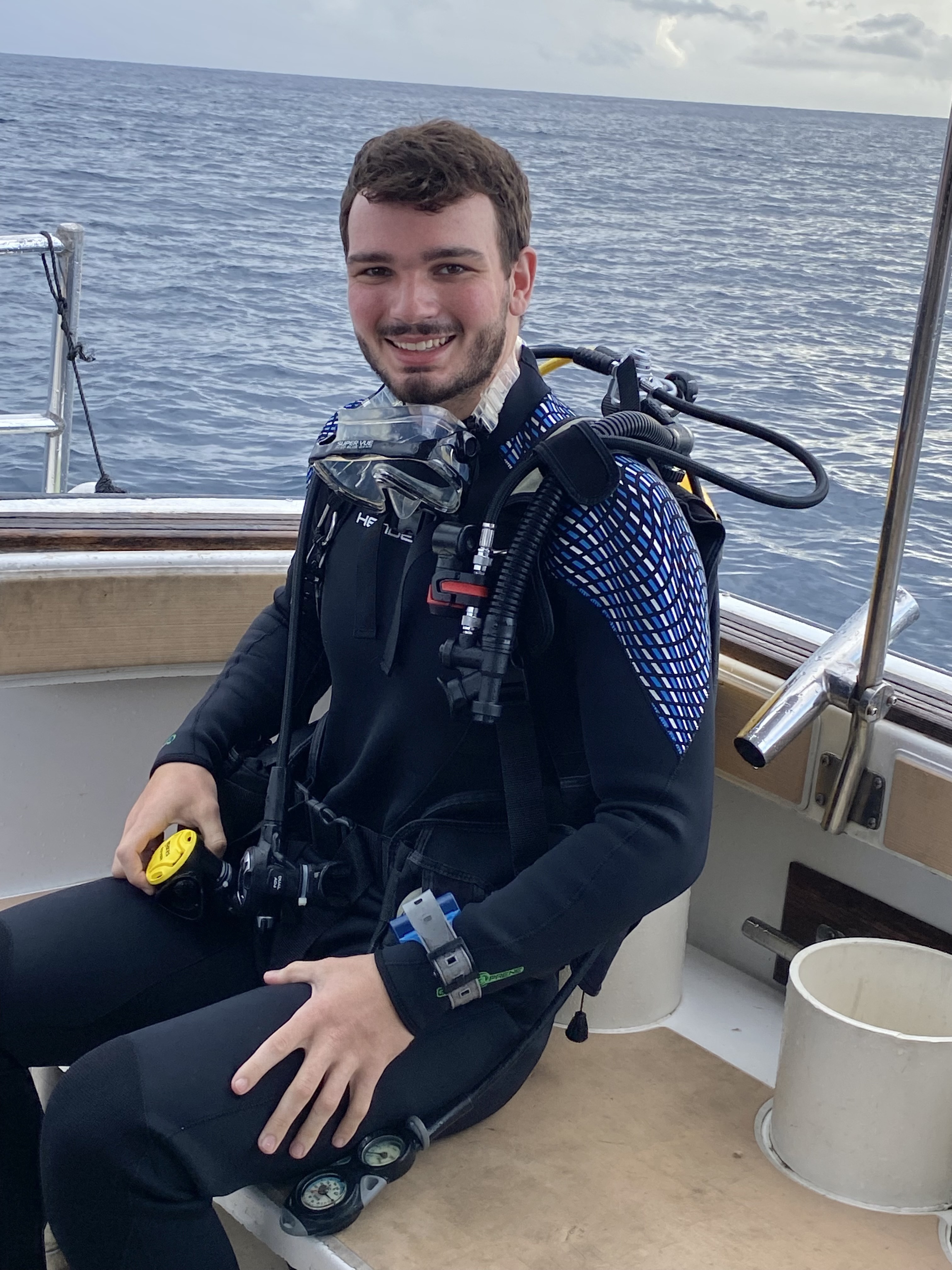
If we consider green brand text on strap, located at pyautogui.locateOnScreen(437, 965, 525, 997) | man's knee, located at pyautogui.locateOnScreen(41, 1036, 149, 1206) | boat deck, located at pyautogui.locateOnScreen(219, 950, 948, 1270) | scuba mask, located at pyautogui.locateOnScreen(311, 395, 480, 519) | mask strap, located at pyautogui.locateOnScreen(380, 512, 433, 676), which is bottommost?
boat deck, located at pyautogui.locateOnScreen(219, 950, 948, 1270)

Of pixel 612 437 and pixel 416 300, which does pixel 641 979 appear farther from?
pixel 416 300

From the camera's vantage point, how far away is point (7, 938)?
1307 mm

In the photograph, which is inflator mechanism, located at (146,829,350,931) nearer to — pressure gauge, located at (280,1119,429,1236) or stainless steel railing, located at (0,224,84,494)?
pressure gauge, located at (280,1119,429,1236)

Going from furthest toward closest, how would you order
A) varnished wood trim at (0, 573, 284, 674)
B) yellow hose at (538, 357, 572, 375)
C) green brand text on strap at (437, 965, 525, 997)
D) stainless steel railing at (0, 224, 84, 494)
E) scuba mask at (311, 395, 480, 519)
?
stainless steel railing at (0, 224, 84, 494)
varnished wood trim at (0, 573, 284, 674)
yellow hose at (538, 357, 572, 375)
scuba mask at (311, 395, 480, 519)
green brand text on strap at (437, 965, 525, 997)

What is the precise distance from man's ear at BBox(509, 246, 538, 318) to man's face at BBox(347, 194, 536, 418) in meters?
0.03

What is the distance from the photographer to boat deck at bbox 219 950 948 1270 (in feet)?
3.90

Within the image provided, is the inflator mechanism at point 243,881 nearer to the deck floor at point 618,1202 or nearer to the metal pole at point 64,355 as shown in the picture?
the deck floor at point 618,1202

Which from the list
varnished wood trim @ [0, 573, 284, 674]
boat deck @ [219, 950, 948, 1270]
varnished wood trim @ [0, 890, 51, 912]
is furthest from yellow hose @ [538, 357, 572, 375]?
varnished wood trim @ [0, 890, 51, 912]

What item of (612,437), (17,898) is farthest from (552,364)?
(17,898)

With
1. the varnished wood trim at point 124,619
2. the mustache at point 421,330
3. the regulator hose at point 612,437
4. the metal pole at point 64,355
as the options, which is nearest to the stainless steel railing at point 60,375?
the metal pole at point 64,355

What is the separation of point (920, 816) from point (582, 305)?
9403mm

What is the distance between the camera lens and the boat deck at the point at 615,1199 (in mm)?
1188

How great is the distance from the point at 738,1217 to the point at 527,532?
0.74 m

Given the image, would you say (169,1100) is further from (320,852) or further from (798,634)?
(798,634)
